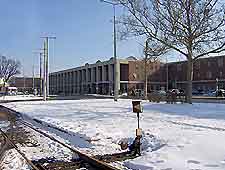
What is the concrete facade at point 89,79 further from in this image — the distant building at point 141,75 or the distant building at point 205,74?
the distant building at point 205,74

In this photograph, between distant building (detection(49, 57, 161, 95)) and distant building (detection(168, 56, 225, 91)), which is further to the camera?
distant building (detection(49, 57, 161, 95))

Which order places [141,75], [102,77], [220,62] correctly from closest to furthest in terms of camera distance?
[220,62], [141,75], [102,77]

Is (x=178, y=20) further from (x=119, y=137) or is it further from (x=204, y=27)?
(x=119, y=137)

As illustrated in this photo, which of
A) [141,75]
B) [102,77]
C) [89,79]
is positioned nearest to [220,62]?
[141,75]

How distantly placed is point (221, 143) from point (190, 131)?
9.20ft

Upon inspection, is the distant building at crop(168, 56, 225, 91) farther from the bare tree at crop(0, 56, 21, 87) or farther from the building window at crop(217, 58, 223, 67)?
the bare tree at crop(0, 56, 21, 87)

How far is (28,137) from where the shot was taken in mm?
13883

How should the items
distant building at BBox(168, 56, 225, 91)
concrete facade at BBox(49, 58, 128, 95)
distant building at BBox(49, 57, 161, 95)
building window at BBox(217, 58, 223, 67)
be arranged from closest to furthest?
distant building at BBox(168, 56, 225, 91)
building window at BBox(217, 58, 223, 67)
distant building at BBox(49, 57, 161, 95)
concrete facade at BBox(49, 58, 128, 95)

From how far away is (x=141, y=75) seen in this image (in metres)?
102

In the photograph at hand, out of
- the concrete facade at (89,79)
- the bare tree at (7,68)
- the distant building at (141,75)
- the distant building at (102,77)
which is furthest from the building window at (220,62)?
the bare tree at (7,68)

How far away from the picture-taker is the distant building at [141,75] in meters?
97.6

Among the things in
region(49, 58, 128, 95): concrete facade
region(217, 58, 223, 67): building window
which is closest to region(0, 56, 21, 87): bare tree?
region(49, 58, 128, 95): concrete facade

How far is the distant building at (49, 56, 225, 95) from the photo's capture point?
9756 centimetres

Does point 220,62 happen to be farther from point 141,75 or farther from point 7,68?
point 7,68
